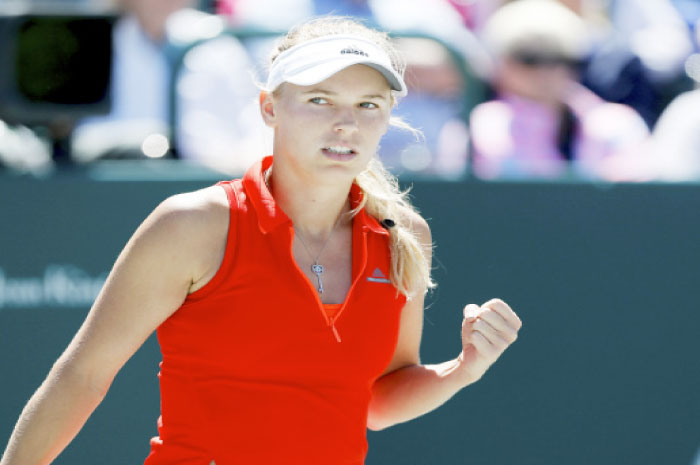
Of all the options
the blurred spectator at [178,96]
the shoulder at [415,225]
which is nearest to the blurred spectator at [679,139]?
the blurred spectator at [178,96]

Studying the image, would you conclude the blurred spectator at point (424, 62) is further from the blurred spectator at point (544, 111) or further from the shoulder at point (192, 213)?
the shoulder at point (192, 213)

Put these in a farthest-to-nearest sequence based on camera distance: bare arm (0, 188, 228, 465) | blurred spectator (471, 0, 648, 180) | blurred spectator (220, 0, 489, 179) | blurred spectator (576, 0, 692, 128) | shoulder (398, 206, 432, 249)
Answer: blurred spectator (576, 0, 692, 128) < blurred spectator (471, 0, 648, 180) < blurred spectator (220, 0, 489, 179) < shoulder (398, 206, 432, 249) < bare arm (0, 188, 228, 465)

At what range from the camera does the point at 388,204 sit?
82.1 inches

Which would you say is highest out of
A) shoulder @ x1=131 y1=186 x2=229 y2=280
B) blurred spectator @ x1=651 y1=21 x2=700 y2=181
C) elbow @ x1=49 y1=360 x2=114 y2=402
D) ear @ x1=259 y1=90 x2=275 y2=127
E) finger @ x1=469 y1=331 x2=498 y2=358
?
blurred spectator @ x1=651 y1=21 x2=700 y2=181

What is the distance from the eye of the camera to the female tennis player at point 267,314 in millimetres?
1765

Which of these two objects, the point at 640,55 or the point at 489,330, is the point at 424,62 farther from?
the point at 489,330

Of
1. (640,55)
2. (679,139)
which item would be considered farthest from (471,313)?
(640,55)

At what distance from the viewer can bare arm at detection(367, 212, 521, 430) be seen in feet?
6.21

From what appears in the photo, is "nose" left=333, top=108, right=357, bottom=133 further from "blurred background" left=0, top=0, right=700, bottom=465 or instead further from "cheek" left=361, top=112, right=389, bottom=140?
"blurred background" left=0, top=0, right=700, bottom=465

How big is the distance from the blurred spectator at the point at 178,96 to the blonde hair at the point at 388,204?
1.15 meters

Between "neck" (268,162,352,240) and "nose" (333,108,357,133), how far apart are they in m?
0.14

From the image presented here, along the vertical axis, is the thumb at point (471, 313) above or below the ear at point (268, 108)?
below

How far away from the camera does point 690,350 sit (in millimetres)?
3256

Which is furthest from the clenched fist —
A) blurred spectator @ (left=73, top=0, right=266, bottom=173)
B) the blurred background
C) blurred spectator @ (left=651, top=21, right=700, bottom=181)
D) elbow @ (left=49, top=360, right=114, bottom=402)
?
blurred spectator @ (left=651, top=21, right=700, bottom=181)
